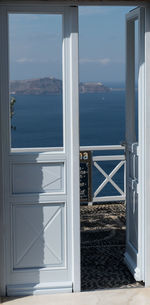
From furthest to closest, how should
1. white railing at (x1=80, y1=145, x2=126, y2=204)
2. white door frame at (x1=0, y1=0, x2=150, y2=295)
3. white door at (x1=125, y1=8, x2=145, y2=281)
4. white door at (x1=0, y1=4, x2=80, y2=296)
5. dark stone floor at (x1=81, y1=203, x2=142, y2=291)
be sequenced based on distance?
white railing at (x1=80, y1=145, x2=126, y2=204) < dark stone floor at (x1=81, y1=203, x2=142, y2=291) < white door at (x1=125, y1=8, x2=145, y2=281) < white door at (x1=0, y1=4, x2=80, y2=296) < white door frame at (x1=0, y1=0, x2=150, y2=295)

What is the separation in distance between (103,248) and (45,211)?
164 centimetres

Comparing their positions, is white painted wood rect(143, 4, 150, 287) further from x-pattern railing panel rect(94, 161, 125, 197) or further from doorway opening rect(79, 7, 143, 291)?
x-pattern railing panel rect(94, 161, 125, 197)

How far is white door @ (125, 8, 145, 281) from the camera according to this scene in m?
4.75

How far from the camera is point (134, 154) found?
5.12 m

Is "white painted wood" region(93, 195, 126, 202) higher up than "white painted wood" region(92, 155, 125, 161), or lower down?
lower down

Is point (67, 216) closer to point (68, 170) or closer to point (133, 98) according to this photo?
point (68, 170)

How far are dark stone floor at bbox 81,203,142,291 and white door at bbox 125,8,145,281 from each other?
5.5 inches

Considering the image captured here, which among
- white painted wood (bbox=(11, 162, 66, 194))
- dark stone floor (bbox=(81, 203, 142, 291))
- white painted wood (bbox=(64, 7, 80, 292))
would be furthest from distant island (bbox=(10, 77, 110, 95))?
dark stone floor (bbox=(81, 203, 142, 291))

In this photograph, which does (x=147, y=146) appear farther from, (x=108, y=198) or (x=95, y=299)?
(x=108, y=198)

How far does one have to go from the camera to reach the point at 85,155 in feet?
26.9

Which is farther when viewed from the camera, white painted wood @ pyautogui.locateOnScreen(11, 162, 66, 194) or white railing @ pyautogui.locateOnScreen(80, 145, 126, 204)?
white railing @ pyautogui.locateOnScreen(80, 145, 126, 204)

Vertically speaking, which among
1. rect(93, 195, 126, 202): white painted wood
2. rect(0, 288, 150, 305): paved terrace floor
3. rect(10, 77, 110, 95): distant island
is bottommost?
rect(0, 288, 150, 305): paved terrace floor

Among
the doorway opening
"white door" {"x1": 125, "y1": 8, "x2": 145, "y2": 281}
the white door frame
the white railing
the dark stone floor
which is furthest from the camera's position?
the white railing

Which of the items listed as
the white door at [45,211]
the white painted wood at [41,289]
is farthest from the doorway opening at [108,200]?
the white door at [45,211]
